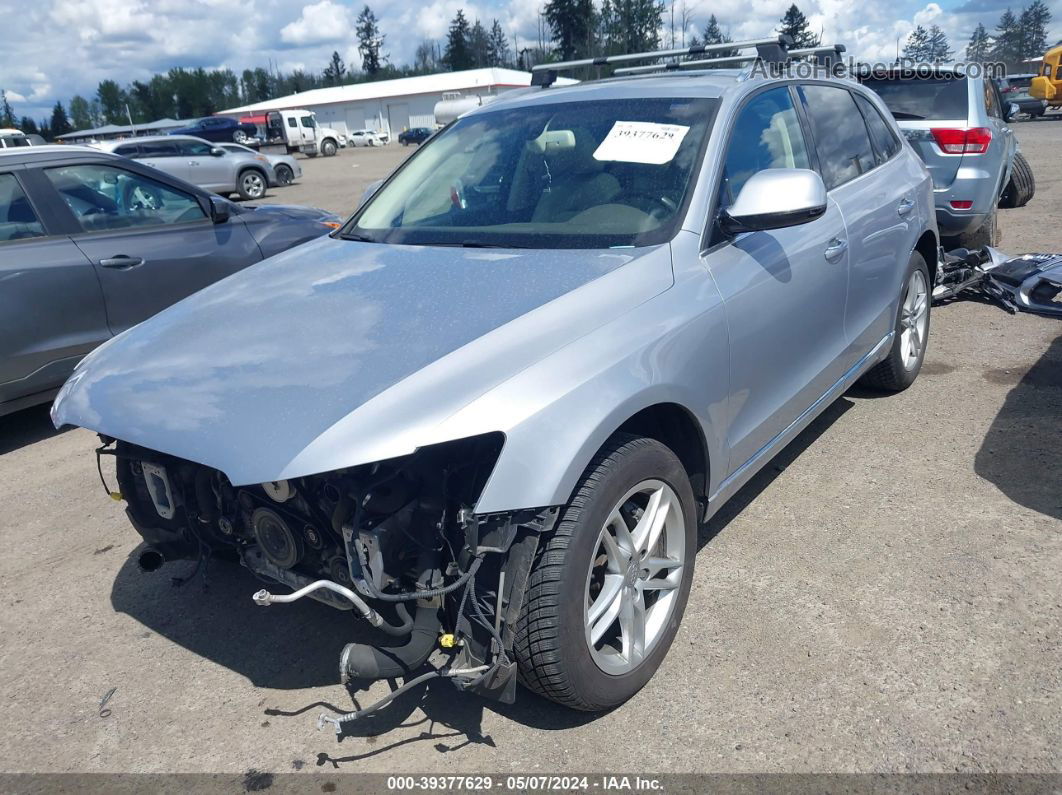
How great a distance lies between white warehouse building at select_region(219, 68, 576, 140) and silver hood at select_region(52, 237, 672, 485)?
238 feet

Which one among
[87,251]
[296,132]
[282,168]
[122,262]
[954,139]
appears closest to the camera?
[87,251]

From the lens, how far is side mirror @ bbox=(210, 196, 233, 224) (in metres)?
5.84

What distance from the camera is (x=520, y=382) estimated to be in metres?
2.20

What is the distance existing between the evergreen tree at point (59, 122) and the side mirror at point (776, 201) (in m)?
107

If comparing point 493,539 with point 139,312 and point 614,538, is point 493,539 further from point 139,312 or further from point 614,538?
point 139,312

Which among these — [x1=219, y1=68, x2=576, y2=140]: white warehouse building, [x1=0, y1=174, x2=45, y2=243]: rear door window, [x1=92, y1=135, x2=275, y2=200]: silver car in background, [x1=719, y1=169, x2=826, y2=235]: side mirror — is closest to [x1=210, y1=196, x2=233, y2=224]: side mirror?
[x1=0, y1=174, x2=45, y2=243]: rear door window

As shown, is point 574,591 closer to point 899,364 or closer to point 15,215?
point 899,364

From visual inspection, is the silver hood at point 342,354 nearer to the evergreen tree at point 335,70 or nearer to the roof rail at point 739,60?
the roof rail at point 739,60

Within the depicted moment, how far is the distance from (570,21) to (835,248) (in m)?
105

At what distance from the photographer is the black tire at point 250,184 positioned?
68.8 feet

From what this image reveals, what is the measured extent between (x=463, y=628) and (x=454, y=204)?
191 centimetres

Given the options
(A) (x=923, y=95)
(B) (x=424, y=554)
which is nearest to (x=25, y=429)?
(B) (x=424, y=554)

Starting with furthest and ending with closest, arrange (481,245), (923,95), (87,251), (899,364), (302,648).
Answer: (923,95) → (87,251) → (899,364) → (481,245) → (302,648)

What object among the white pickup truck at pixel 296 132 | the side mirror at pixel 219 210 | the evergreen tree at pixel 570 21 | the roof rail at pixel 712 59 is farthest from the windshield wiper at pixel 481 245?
the evergreen tree at pixel 570 21
